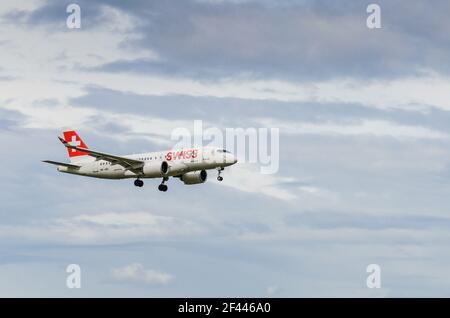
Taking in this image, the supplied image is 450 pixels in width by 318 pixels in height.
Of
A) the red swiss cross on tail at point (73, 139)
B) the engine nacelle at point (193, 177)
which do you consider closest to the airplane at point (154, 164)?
the engine nacelle at point (193, 177)

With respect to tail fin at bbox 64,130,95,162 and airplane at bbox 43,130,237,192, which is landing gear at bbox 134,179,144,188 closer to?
airplane at bbox 43,130,237,192

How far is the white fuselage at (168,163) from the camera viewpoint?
5034 inches

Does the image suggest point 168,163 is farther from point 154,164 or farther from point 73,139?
point 73,139

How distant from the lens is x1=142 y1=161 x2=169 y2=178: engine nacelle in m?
132

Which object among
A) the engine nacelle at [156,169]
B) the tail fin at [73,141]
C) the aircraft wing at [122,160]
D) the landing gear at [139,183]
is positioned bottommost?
the landing gear at [139,183]

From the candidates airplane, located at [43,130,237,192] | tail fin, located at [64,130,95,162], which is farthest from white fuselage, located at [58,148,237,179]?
tail fin, located at [64,130,95,162]

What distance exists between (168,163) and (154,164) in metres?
2.00

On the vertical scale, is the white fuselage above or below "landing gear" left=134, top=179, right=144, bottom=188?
above

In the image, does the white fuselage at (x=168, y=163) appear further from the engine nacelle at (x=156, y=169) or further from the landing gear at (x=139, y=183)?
the landing gear at (x=139, y=183)
